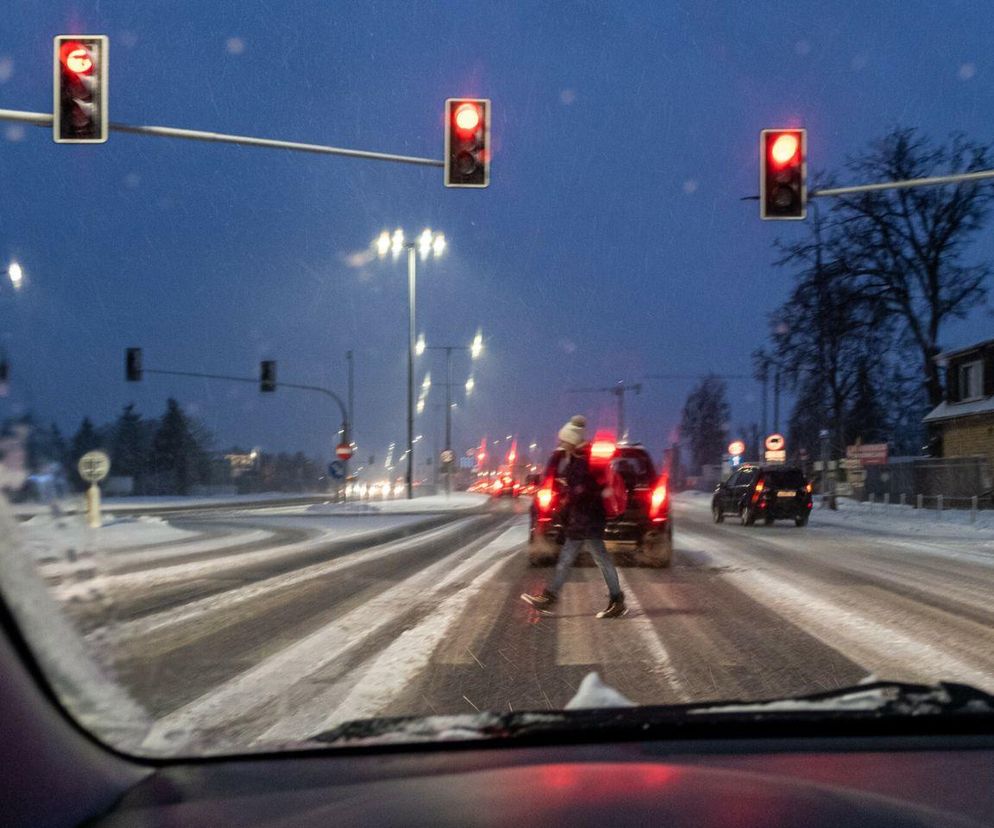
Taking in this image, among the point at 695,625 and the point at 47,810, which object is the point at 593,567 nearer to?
the point at 695,625

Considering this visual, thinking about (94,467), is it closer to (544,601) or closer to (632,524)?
(632,524)

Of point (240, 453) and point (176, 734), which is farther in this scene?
point (240, 453)

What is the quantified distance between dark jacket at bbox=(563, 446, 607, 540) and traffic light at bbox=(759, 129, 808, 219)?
5.55 m

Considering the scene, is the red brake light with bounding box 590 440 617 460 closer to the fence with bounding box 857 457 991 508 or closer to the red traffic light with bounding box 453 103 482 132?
the red traffic light with bounding box 453 103 482 132

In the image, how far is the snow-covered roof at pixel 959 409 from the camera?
138 ft

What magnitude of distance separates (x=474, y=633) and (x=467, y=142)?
659cm

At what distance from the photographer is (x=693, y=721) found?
10.7 ft

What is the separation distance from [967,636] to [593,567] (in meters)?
6.97

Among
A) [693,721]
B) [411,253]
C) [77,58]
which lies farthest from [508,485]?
[693,721]

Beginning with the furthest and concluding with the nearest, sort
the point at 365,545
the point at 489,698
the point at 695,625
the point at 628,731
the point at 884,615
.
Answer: the point at 365,545 < the point at 884,615 < the point at 695,625 < the point at 489,698 < the point at 628,731

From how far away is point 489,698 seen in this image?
575cm

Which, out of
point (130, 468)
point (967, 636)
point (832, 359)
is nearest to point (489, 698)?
point (967, 636)

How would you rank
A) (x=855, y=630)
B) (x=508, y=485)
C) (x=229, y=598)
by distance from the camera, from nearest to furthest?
(x=855, y=630)
(x=229, y=598)
(x=508, y=485)

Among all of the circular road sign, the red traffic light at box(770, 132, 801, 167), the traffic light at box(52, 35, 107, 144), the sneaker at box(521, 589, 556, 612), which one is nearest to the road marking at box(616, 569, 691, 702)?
the sneaker at box(521, 589, 556, 612)
